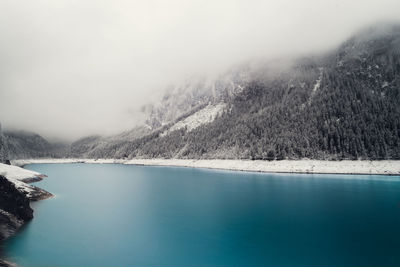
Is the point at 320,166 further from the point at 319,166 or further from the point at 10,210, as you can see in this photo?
the point at 10,210

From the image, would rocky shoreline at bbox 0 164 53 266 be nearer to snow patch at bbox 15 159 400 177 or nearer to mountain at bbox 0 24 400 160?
snow patch at bbox 15 159 400 177

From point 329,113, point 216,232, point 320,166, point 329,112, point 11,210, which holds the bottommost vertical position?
point 216,232

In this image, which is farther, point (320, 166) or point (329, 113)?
point (329, 113)

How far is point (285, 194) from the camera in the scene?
191 feet

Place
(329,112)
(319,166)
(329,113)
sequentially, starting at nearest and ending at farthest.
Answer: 1. (319,166)
2. (329,113)
3. (329,112)

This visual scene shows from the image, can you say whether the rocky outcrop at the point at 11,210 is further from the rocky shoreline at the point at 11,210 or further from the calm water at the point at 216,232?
the calm water at the point at 216,232

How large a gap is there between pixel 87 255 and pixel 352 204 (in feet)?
134

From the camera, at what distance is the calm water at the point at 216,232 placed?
2503 cm

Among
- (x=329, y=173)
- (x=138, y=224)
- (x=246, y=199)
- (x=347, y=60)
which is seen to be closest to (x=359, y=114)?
(x=329, y=173)

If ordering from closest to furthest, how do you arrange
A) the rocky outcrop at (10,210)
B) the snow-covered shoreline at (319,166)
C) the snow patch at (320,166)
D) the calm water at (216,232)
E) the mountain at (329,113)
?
the calm water at (216,232) → the rocky outcrop at (10,210) → the snow patch at (320,166) → the snow-covered shoreline at (319,166) → the mountain at (329,113)

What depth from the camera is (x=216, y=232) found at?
32.7 meters

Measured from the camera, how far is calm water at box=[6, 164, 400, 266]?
2503cm

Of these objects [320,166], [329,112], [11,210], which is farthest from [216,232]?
[329,112]

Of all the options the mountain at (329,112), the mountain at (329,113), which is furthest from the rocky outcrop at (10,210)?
the mountain at (329,112)
